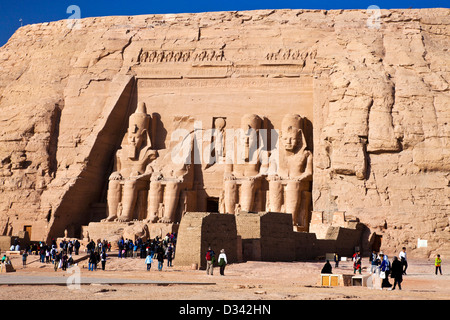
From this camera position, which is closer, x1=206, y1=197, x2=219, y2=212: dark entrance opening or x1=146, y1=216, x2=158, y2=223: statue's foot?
x1=146, y1=216, x2=158, y2=223: statue's foot

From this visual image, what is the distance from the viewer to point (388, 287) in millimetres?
14570

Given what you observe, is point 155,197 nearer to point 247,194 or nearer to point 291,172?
point 247,194

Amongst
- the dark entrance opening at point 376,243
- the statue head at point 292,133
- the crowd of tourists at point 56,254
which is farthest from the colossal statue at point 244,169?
the crowd of tourists at point 56,254

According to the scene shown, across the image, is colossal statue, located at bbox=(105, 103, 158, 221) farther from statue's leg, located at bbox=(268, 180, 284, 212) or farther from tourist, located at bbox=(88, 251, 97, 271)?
tourist, located at bbox=(88, 251, 97, 271)

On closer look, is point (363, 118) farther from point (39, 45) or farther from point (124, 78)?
point (39, 45)

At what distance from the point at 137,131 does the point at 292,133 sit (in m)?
6.23

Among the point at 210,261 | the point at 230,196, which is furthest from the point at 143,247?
the point at 230,196

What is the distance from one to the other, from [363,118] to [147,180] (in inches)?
343

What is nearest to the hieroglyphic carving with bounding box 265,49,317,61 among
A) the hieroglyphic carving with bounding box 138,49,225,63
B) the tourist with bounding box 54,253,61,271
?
the hieroglyphic carving with bounding box 138,49,225,63

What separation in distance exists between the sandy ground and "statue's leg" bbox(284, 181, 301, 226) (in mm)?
5552

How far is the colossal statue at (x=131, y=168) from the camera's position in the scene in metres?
27.5

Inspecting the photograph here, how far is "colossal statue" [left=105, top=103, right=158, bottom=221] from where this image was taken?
2752cm

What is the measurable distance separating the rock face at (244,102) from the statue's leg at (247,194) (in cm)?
43

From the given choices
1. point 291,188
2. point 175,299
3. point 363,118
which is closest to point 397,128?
point 363,118
